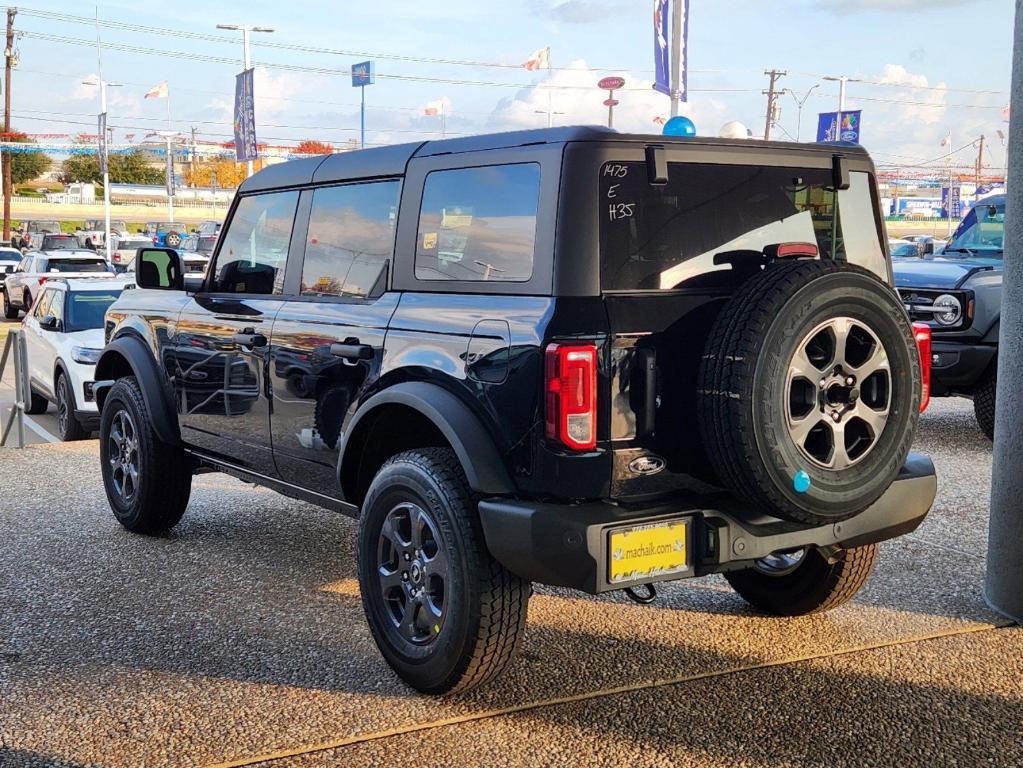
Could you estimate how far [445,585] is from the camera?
3.80m

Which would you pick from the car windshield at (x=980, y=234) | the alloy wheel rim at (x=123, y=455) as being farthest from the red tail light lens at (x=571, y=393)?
the car windshield at (x=980, y=234)

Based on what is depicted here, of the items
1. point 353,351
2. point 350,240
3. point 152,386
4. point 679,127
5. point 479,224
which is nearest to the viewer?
point 479,224

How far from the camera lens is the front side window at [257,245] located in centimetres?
511

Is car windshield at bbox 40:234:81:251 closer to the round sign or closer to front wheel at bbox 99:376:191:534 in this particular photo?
the round sign

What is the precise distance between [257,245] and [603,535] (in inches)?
104

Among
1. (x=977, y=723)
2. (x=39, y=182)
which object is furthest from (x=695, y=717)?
(x=39, y=182)

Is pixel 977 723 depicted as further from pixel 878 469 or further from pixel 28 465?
pixel 28 465

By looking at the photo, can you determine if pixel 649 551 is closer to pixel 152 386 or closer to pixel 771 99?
pixel 152 386

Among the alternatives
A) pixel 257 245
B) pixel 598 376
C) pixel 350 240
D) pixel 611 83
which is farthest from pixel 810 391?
pixel 611 83

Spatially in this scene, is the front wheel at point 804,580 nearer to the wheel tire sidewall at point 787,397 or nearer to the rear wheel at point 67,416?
the wheel tire sidewall at point 787,397

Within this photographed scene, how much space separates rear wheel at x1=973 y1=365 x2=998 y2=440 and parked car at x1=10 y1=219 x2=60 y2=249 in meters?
49.7

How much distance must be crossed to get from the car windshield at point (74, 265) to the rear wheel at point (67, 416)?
16.3 m

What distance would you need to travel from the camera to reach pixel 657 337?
3570 mm

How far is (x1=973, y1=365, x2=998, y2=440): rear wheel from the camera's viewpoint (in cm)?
897
